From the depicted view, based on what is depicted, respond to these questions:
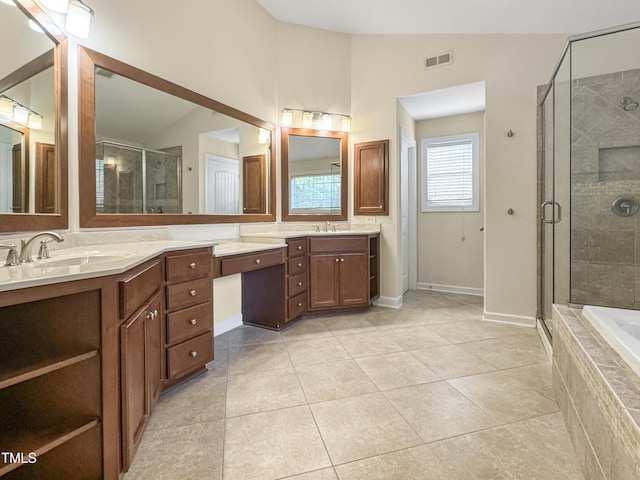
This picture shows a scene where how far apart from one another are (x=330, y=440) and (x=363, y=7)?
3663 mm

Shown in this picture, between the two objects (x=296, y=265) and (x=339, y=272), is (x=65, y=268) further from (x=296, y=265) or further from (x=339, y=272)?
(x=339, y=272)

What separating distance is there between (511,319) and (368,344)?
1.57m

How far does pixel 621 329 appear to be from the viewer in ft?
4.65

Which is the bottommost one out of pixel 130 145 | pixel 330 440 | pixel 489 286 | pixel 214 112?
pixel 330 440

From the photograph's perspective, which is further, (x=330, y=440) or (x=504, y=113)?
(x=504, y=113)

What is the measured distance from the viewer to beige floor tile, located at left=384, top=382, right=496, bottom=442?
154 centimetres

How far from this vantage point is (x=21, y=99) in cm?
148

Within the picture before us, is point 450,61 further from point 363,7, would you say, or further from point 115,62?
point 115,62

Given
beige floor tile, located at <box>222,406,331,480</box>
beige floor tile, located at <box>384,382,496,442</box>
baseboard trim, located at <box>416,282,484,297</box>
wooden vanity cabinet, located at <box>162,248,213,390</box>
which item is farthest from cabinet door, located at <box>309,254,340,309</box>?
baseboard trim, located at <box>416,282,484,297</box>

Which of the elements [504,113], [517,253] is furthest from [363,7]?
[517,253]

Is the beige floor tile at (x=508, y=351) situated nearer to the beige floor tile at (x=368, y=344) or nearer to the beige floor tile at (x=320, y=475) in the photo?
the beige floor tile at (x=368, y=344)

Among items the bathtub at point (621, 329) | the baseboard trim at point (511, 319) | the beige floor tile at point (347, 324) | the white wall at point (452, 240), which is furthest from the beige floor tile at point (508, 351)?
the white wall at point (452, 240)

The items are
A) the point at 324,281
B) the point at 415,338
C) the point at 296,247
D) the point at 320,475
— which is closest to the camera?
the point at 320,475

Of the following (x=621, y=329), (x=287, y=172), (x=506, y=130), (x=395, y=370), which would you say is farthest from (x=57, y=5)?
(x=506, y=130)
